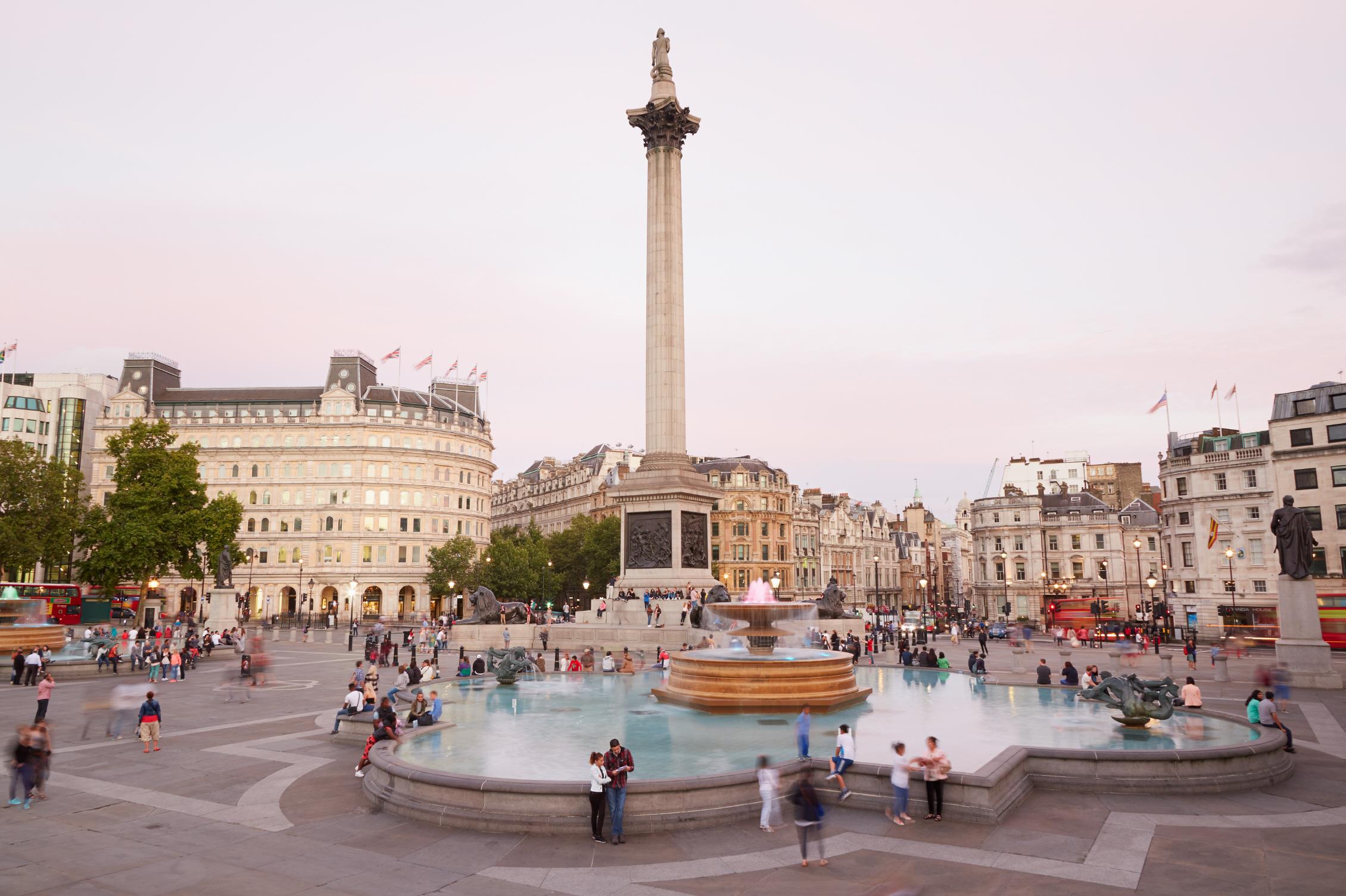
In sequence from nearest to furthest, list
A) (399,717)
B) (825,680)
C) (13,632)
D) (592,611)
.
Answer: (399,717) → (825,680) → (13,632) → (592,611)

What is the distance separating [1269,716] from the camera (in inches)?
680

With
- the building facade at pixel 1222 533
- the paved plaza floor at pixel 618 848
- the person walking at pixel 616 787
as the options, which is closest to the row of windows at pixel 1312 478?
the building facade at pixel 1222 533

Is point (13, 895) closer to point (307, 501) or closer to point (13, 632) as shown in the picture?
point (13, 632)

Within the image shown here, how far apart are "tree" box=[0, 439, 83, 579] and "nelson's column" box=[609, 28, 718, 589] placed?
4157 cm

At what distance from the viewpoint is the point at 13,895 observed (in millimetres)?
9508

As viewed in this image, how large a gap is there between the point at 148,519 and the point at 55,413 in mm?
54763

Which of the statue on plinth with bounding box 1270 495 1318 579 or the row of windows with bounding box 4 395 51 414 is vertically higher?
the row of windows with bounding box 4 395 51 414

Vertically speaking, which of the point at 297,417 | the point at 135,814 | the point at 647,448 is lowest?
the point at 135,814

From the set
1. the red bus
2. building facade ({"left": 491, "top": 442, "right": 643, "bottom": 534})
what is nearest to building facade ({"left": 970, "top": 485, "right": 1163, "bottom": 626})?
building facade ({"left": 491, "top": 442, "right": 643, "bottom": 534})

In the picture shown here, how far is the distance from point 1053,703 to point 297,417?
8325 centimetres

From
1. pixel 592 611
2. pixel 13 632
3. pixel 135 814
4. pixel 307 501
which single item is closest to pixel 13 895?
pixel 135 814

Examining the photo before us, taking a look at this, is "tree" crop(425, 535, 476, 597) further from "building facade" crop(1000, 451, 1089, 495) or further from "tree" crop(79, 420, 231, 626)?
"building facade" crop(1000, 451, 1089, 495)

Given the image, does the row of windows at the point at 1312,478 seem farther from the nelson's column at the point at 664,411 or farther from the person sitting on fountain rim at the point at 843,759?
the person sitting on fountain rim at the point at 843,759

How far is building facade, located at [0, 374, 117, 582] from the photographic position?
89375 millimetres
